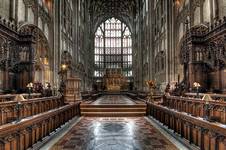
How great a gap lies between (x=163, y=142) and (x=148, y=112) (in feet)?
20.6

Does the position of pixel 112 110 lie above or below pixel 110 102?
below

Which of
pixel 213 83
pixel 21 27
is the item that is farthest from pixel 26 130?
pixel 213 83

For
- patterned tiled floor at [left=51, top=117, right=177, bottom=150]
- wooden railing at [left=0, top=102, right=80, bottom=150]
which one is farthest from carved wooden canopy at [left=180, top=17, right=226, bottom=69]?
wooden railing at [left=0, top=102, right=80, bottom=150]

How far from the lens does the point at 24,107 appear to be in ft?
25.3

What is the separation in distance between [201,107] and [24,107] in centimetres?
515

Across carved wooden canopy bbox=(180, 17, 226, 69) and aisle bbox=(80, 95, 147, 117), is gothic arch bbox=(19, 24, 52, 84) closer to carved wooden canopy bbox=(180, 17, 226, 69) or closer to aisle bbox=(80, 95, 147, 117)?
aisle bbox=(80, 95, 147, 117)

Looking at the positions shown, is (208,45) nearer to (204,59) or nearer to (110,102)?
(204,59)

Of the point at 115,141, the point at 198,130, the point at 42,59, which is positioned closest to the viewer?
the point at 198,130

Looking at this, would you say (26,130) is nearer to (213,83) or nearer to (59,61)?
(213,83)

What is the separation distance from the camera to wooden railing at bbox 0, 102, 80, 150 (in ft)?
14.1

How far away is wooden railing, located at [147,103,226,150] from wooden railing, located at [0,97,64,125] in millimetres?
3693

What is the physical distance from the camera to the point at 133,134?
24.9 ft

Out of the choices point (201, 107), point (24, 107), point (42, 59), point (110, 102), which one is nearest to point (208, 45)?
point (110, 102)

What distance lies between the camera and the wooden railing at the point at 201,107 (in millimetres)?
5480
